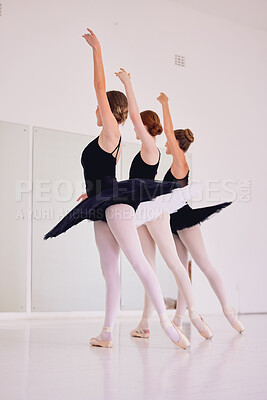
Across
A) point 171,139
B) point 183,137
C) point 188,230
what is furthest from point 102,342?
point 183,137

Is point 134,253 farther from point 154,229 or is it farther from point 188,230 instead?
point 188,230

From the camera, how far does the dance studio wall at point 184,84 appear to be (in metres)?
4.92

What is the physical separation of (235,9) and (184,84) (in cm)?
109

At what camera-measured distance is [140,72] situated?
564cm

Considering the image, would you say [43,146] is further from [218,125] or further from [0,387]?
[0,387]

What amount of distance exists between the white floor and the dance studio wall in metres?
2.52

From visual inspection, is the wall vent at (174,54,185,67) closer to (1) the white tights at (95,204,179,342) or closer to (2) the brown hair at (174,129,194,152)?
(2) the brown hair at (174,129,194,152)

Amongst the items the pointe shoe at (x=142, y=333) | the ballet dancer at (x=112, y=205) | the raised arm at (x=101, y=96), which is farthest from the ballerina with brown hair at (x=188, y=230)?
the raised arm at (x=101, y=96)

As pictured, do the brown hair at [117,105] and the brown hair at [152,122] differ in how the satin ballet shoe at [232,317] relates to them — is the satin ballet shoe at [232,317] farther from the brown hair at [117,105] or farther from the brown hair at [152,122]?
the brown hair at [117,105]

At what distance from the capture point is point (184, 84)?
19.5 feet

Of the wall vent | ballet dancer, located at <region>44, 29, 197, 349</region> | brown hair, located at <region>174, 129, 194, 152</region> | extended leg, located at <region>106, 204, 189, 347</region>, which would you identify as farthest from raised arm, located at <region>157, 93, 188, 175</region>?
the wall vent

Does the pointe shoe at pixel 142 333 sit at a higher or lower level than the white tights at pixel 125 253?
lower

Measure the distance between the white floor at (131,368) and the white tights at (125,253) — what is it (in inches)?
8.0

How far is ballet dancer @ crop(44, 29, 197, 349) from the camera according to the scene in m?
2.61
